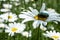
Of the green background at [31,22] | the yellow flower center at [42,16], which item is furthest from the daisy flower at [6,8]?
the yellow flower center at [42,16]

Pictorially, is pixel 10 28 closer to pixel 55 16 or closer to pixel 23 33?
pixel 23 33

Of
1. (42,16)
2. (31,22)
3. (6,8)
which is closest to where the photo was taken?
(42,16)

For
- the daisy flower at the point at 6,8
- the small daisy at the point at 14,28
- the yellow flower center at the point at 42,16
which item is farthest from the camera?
the daisy flower at the point at 6,8

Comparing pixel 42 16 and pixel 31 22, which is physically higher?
pixel 42 16

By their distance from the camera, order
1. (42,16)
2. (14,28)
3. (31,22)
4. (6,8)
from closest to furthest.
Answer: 1. (42,16)
2. (14,28)
3. (31,22)
4. (6,8)

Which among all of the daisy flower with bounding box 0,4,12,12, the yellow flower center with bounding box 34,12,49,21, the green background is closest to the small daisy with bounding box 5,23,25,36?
the green background

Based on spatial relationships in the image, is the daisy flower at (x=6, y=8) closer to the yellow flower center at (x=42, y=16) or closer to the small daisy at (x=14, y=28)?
the small daisy at (x=14, y=28)

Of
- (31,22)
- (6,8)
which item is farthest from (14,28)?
(6,8)

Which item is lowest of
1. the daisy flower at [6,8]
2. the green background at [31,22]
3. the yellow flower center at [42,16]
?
the green background at [31,22]

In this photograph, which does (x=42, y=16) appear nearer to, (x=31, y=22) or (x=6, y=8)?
(x=31, y=22)

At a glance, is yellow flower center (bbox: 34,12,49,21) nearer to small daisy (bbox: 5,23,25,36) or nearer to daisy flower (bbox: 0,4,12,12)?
small daisy (bbox: 5,23,25,36)

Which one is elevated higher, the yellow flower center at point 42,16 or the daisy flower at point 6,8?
the yellow flower center at point 42,16

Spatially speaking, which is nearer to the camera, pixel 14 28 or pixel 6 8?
pixel 14 28

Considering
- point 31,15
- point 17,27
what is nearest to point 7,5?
point 17,27
